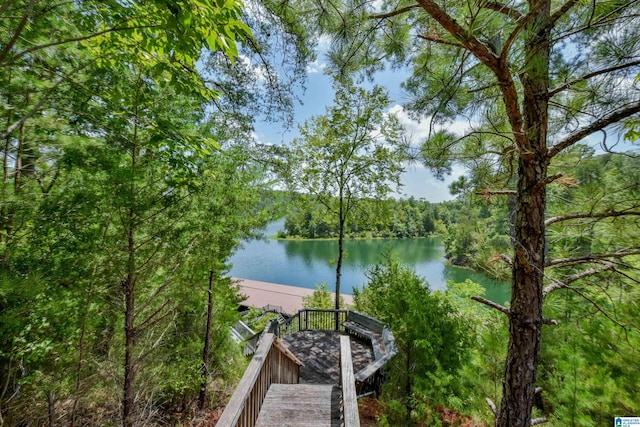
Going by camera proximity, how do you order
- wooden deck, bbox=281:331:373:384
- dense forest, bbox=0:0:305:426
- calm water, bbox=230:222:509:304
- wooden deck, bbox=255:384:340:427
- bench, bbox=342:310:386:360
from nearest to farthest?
dense forest, bbox=0:0:305:426
wooden deck, bbox=255:384:340:427
wooden deck, bbox=281:331:373:384
bench, bbox=342:310:386:360
calm water, bbox=230:222:509:304

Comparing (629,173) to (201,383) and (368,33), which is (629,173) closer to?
(368,33)

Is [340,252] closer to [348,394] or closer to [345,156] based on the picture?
[345,156]

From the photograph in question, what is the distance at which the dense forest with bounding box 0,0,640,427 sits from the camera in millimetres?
1739

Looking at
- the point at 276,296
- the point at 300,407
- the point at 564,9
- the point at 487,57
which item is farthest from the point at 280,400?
the point at 276,296

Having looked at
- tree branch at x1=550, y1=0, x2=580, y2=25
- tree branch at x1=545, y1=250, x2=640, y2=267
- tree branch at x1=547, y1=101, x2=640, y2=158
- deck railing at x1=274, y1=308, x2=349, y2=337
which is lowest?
deck railing at x1=274, y1=308, x2=349, y2=337

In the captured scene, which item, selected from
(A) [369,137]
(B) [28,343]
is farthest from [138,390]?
(A) [369,137]

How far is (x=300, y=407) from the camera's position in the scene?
2629mm

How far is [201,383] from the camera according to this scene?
4.82 metres

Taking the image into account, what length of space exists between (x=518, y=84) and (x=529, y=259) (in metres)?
1.79

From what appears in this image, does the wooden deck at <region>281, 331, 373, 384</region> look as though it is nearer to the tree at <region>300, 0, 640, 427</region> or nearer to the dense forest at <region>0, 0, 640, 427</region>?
the dense forest at <region>0, 0, 640, 427</region>

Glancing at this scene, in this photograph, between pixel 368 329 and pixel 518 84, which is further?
pixel 368 329

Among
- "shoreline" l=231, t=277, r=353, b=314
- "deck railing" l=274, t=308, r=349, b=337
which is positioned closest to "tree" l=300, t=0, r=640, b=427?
"deck railing" l=274, t=308, r=349, b=337

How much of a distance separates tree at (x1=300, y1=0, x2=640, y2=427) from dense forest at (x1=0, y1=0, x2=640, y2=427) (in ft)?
0.06

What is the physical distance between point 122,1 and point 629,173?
396cm
